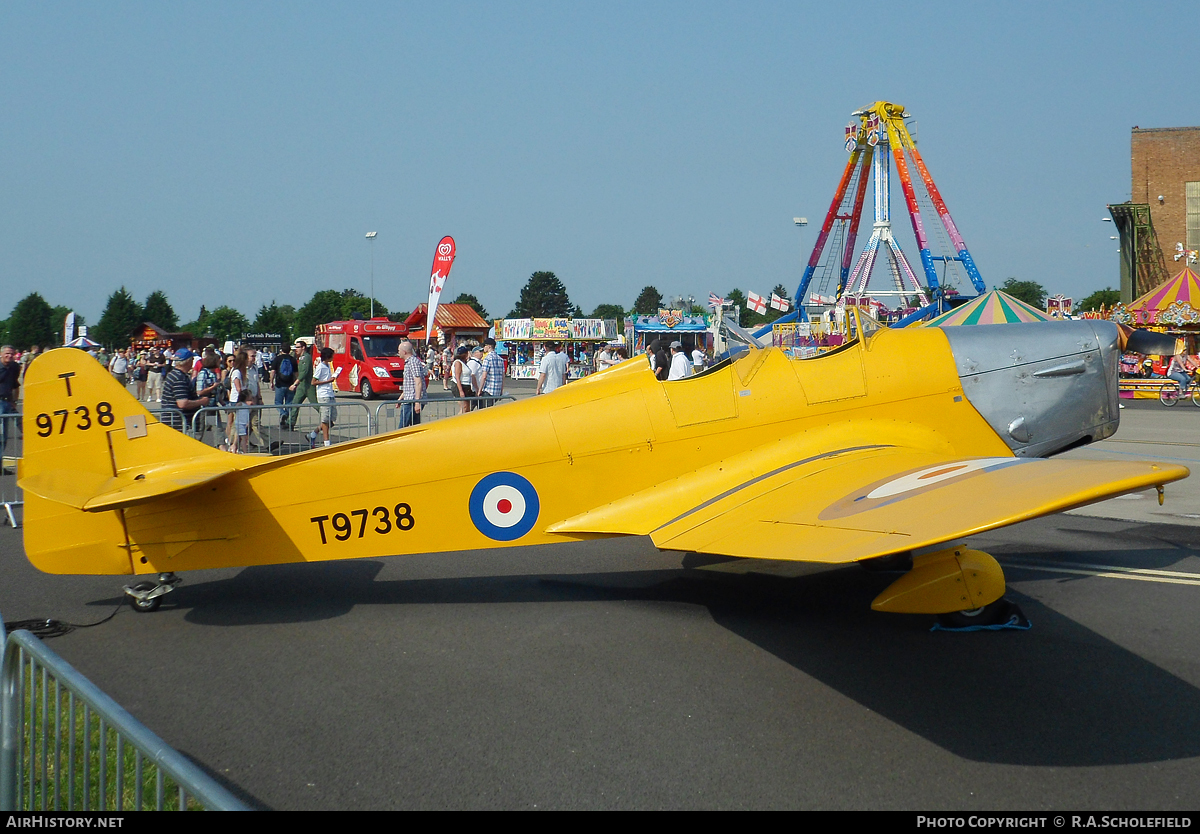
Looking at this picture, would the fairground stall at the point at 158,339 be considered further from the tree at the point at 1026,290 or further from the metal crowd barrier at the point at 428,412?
the tree at the point at 1026,290

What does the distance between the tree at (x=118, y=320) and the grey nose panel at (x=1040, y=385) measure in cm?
10183

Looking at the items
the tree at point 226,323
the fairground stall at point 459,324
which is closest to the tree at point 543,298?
the tree at point 226,323

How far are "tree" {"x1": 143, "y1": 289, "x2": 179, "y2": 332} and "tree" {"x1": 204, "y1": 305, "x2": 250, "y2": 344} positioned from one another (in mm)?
4934

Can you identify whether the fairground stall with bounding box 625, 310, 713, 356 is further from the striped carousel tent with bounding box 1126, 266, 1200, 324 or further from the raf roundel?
the raf roundel

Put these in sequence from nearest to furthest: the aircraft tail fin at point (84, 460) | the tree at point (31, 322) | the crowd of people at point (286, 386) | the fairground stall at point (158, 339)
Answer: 1. the aircraft tail fin at point (84, 460)
2. the crowd of people at point (286, 386)
3. the fairground stall at point (158, 339)
4. the tree at point (31, 322)

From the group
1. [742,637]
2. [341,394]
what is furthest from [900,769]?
[341,394]

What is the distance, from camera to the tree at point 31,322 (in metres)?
87.1

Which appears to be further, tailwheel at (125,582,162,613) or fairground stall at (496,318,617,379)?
fairground stall at (496,318,617,379)

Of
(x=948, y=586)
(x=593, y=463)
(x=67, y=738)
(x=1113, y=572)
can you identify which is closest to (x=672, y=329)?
(x=1113, y=572)

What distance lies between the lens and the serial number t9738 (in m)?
5.70

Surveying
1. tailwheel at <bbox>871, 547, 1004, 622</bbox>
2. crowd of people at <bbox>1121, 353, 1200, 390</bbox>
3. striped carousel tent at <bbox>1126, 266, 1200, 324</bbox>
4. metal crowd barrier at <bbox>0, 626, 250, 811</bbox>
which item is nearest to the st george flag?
tailwheel at <bbox>871, 547, 1004, 622</bbox>

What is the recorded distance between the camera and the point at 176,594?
253 inches

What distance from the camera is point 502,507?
5.80m

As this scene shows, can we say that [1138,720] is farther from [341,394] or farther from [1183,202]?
[1183,202]
